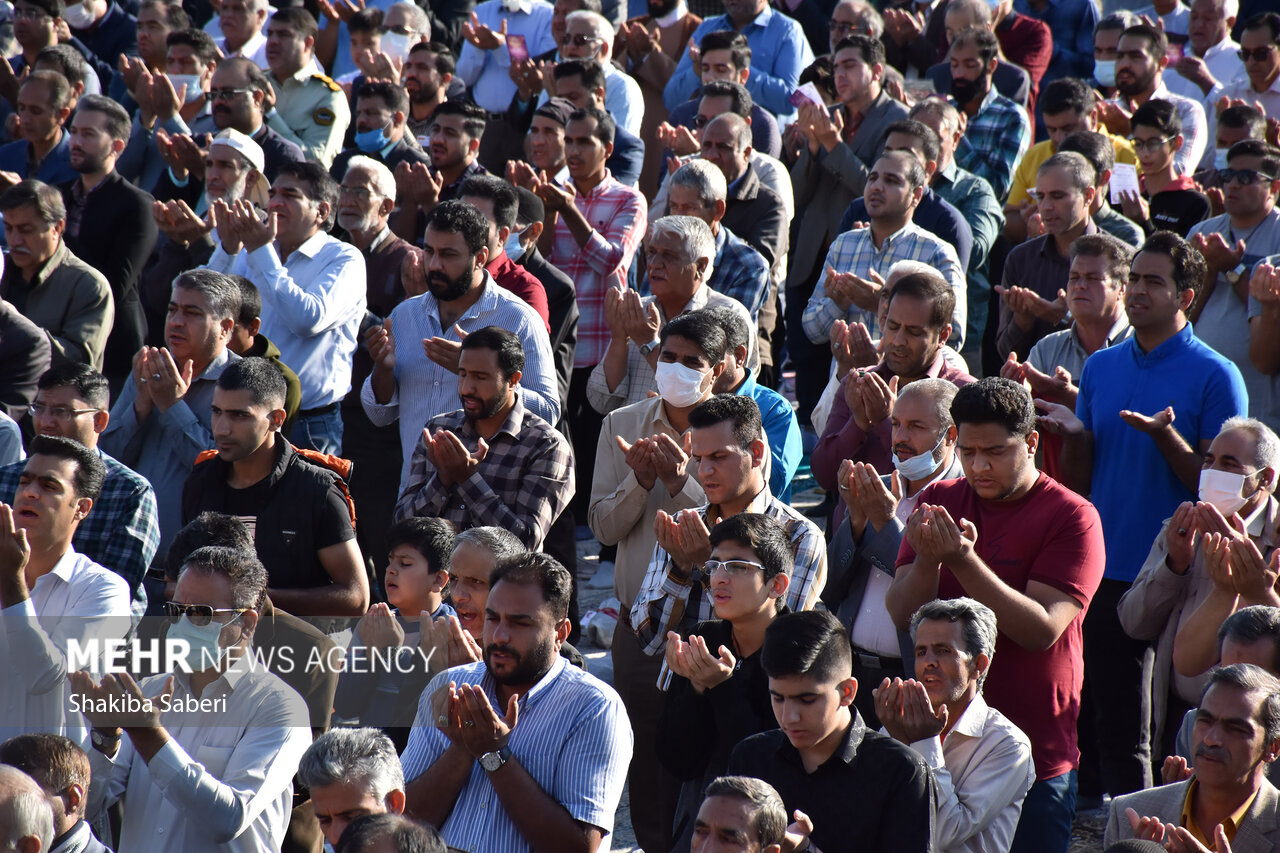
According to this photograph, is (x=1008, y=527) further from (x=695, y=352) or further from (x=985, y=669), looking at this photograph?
(x=695, y=352)

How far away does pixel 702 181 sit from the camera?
25.0 feet

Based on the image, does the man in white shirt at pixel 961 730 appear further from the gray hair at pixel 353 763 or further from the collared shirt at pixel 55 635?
the collared shirt at pixel 55 635

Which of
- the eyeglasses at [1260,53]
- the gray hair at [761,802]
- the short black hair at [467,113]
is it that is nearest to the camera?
the gray hair at [761,802]

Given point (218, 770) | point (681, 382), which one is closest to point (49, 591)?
point (218, 770)

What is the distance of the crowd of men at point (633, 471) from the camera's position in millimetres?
4223

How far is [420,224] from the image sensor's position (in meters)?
8.73

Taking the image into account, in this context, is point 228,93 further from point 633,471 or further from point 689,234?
point 633,471

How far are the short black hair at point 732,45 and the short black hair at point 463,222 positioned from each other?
3.79 meters

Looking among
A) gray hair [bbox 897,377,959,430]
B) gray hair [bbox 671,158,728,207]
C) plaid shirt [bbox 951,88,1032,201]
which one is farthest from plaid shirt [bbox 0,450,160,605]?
plaid shirt [bbox 951,88,1032,201]

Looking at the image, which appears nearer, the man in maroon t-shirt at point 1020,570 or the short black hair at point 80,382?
the man in maroon t-shirt at point 1020,570

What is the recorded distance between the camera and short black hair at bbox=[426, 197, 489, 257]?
22.4ft

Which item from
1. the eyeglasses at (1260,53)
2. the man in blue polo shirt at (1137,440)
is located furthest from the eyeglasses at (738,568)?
the eyeglasses at (1260,53)

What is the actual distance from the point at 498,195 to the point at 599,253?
3.14 ft


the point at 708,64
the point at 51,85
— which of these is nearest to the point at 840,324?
the point at 708,64
